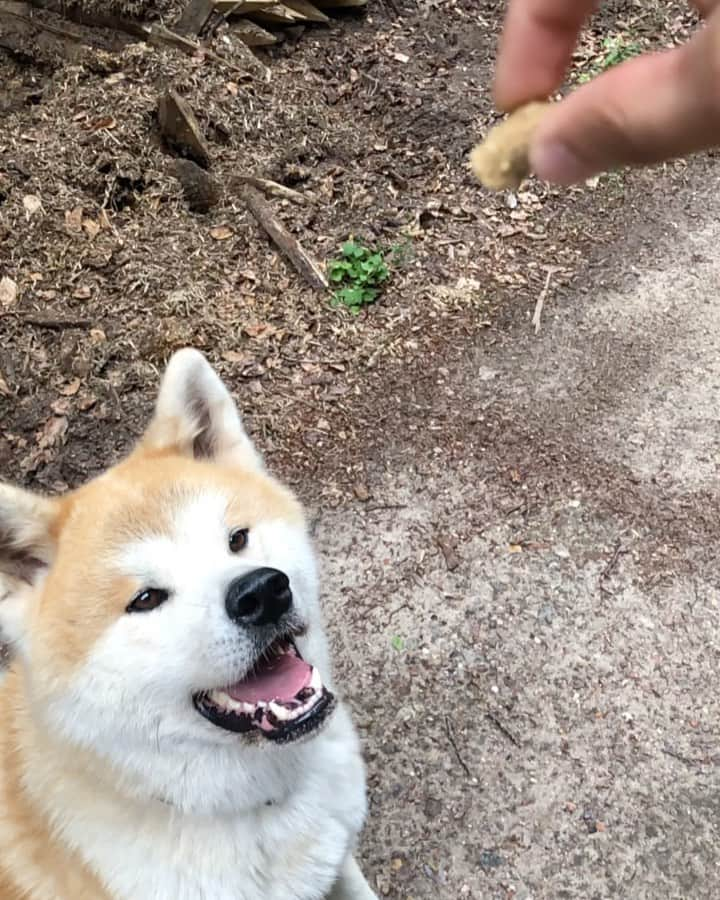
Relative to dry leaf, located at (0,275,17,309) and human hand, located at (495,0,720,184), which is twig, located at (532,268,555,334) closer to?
dry leaf, located at (0,275,17,309)

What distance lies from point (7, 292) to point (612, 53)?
396 cm

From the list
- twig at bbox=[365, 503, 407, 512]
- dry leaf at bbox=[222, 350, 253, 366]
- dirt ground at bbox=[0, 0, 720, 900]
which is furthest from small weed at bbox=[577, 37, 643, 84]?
twig at bbox=[365, 503, 407, 512]

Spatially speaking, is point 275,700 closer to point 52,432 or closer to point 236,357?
point 52,432

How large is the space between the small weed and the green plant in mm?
2038

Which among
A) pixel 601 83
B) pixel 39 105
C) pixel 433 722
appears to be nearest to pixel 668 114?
pixel 601 83

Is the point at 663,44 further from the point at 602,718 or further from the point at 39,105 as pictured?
the point at 602,718

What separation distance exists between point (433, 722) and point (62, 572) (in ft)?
5.12

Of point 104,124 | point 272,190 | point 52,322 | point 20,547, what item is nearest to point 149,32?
point 104,124

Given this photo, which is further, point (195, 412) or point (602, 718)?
point (602, 718)

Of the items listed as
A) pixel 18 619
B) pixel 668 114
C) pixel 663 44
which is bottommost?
pixel 663 44

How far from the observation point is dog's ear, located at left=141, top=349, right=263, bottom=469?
221 centimetres

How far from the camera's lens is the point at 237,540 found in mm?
2025

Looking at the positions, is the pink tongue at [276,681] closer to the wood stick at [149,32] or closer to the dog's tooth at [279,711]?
the dog's tooth at [279,711]

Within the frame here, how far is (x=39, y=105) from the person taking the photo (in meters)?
4.70
